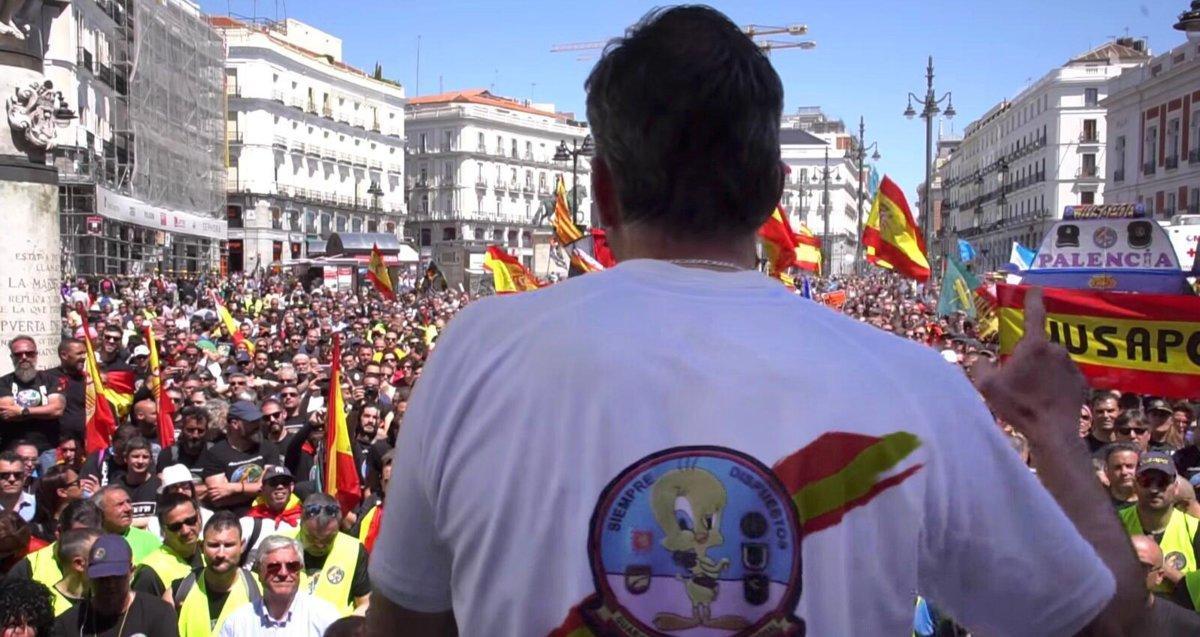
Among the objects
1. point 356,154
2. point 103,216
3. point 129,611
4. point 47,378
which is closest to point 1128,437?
point 129,611

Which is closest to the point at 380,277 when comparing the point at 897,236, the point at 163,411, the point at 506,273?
the point at 506,273

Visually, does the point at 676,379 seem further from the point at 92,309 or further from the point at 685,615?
the point at 92,309

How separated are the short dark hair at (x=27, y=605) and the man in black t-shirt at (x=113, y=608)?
0.31 meters

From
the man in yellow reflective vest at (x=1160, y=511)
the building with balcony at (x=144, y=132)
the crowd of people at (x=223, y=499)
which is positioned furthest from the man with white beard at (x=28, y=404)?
the building with balcony at (x=144, y=132)

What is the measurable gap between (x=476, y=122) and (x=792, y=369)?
9131 cm

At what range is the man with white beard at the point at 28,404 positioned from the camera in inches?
349

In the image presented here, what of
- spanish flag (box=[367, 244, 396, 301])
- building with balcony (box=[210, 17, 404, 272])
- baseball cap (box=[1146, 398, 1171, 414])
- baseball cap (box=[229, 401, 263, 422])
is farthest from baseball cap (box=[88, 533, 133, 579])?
building with balcony (box=[210, 17, 404, 272])

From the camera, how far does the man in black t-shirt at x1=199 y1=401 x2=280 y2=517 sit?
736 cm

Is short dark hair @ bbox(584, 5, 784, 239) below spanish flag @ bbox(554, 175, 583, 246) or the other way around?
below

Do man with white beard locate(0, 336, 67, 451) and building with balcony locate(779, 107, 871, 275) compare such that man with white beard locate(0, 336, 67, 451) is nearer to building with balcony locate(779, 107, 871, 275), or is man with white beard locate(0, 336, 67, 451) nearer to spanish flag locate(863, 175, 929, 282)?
spanish flag locate(863, 175, 929, 282)

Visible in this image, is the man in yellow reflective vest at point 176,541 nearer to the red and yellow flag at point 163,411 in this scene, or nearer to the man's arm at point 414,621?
the red and yellow flag at point 163,411

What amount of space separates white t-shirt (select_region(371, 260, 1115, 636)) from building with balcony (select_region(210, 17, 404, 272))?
61.2 m

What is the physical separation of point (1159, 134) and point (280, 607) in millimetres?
47199

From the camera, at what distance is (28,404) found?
899 centimetres
